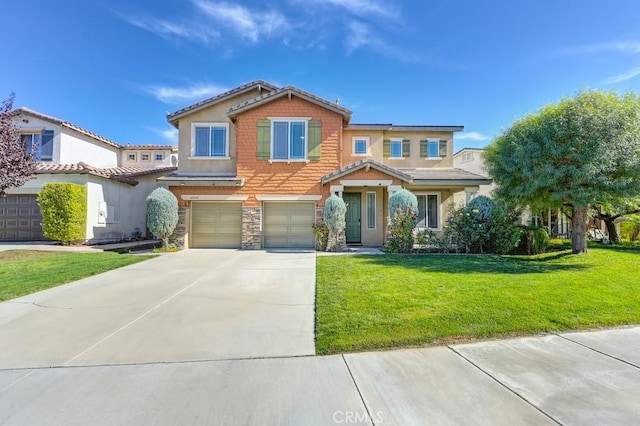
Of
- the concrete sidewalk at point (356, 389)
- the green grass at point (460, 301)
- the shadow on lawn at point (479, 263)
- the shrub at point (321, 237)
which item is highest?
the shrub at point (321, 237)

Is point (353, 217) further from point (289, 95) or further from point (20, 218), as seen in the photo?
point (20, 218)

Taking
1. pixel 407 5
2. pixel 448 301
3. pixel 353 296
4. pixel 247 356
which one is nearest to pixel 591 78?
pixel 407 5

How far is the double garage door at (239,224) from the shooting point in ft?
48.3

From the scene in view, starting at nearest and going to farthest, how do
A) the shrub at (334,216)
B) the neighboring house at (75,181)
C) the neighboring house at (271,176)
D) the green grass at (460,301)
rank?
the green grass at (460,301)
the shrub at (334,216)
the neighboring house at (271,176)
the neighboring house at (75,181)

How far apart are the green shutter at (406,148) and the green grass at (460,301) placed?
9.76 meters

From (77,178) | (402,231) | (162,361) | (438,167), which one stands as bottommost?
(162,361)

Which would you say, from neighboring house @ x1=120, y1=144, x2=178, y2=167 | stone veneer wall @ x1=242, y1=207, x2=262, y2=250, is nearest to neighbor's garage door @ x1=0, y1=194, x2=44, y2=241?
neighboring house @ x1=120, y1=144, x2=178, y2=167

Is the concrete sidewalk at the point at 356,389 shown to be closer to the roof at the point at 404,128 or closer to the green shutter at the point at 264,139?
the green shutter at the point at 264,139

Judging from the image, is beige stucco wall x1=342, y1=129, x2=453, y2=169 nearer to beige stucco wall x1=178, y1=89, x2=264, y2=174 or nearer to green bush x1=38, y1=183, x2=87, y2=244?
beige stucco wall x1=178, y1=89, x2=264, y2=174

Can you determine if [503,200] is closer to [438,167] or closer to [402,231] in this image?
[402,231]

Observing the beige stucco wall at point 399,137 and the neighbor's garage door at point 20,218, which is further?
the beige stucco wall at point 399,137

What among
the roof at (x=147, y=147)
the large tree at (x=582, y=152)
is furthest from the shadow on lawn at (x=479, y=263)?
the roof at (x=147, y=147)

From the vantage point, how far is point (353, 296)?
242 inches

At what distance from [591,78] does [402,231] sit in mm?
8173
